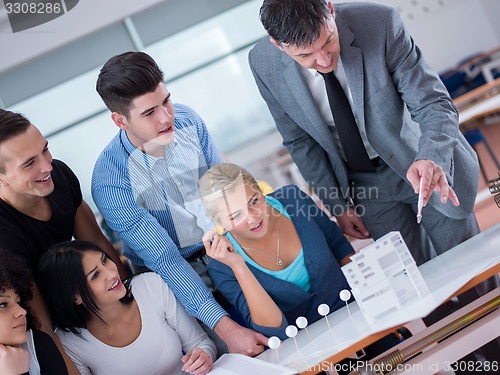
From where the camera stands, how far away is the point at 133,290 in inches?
81.1

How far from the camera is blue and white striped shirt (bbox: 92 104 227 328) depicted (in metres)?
2.07

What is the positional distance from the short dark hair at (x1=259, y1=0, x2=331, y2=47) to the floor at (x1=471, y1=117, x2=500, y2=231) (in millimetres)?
1705

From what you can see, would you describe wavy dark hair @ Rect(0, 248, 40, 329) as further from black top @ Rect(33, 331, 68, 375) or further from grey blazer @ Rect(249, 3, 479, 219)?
grey blazer @ Rect(249, 3, 479, 219)

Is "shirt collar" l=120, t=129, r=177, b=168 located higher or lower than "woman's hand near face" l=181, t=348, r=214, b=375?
higher

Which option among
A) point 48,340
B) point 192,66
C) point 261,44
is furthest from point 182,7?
point 48,340

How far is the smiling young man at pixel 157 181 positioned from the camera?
2055 millimetres

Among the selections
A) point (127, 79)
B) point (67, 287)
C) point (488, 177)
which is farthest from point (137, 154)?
point (488, 177)

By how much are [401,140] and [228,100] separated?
5574mm

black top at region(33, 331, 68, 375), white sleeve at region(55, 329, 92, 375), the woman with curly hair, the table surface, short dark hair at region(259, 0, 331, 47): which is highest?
short dark hair at region(259, 0, 331, 47)

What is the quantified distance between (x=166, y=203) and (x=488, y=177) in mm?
3803

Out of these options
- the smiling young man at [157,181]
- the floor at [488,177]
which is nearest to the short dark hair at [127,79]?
the smiling young man at [157,181]

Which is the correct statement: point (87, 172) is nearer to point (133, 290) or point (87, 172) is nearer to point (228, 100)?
point (228, 100)

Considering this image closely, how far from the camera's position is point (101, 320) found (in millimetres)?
1972

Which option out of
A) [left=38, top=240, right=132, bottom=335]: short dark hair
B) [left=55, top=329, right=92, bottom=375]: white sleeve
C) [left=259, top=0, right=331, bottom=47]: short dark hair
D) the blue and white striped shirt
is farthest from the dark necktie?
[left=55, top=329, right=92, bottom=375]: white sleeve
